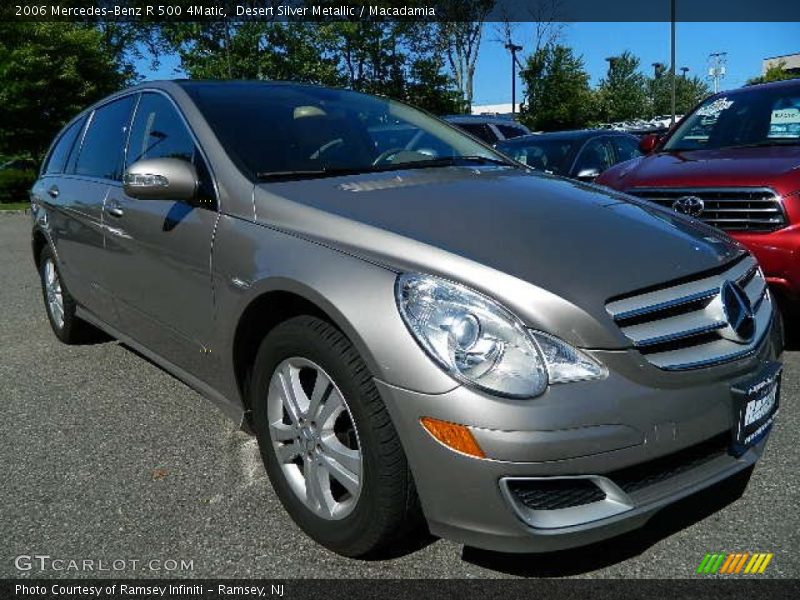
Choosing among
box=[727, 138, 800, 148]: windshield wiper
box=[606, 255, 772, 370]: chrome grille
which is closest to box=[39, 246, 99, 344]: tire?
box=[606, 255, 772, 370]: chrome grille

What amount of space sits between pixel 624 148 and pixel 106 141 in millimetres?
5832

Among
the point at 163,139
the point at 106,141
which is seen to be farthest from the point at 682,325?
the point at 106,141

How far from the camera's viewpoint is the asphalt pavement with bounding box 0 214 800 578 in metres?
2.37

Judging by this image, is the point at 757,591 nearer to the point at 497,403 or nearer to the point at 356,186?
the point at 497,403

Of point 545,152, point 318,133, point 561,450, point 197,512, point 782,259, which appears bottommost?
point 197,512

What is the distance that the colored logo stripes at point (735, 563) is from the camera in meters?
2.29

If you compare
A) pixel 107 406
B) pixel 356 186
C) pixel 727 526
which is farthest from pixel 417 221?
pixel 107 406

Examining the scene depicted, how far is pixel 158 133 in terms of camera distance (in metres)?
3.45

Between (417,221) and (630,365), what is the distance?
31.2 inches

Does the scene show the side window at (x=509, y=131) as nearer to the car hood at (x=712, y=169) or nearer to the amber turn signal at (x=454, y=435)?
the car hood at (x=712, y=169)

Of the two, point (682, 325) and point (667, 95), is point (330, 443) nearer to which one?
point (682, 325)

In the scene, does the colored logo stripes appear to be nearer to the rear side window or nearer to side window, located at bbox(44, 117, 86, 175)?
the rear side window

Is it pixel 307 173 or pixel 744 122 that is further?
pixel 744 122

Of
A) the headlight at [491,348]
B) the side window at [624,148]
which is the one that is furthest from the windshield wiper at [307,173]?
the side window at [624,148]
